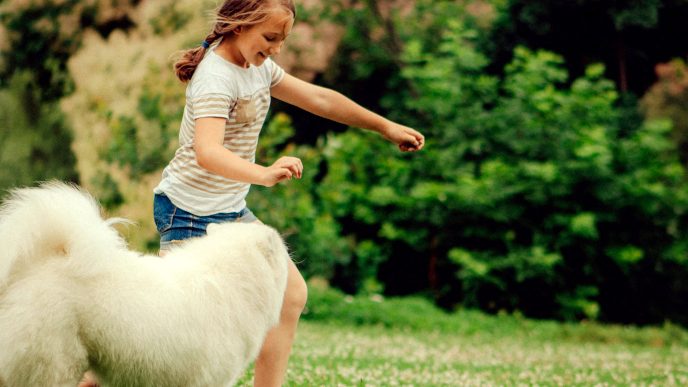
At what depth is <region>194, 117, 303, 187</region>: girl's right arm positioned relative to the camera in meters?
A: 3.30

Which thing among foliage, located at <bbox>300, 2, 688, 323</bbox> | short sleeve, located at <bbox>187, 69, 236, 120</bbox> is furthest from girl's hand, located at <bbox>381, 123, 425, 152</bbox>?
foliage, located at <bbox>300, 2, 688, 323</bbox>

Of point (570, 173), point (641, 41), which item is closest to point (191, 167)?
point (570, 173)

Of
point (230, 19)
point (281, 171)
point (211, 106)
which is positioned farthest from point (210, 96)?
point (281, 171)

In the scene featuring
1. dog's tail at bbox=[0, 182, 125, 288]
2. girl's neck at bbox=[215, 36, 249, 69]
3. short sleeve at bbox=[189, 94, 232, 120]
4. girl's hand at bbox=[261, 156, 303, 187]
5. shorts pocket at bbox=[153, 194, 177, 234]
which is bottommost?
dog's tail at bbox=[0, 182, 125, 288]

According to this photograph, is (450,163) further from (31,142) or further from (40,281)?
(40,281)

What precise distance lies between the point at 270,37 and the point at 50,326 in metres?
1.54

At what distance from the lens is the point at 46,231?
3.02 m

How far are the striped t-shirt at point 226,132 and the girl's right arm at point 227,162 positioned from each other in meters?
0.13

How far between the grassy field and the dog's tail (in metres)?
2.61

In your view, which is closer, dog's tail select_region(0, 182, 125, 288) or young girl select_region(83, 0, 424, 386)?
dog's tail select_region(0, 182, 125, 288)

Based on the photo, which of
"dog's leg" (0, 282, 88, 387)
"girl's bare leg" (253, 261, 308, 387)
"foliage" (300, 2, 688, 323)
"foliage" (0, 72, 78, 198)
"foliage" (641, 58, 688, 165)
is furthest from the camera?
"foliage" (641, 58, 688, 165)

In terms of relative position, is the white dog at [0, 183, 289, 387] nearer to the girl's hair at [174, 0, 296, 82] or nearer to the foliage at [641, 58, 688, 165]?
the girl's hair at [174, 0, 296, 82]

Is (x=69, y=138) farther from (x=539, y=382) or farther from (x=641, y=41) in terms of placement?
(x=641, y=41)

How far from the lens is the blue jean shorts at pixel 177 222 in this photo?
3799 millimetres
